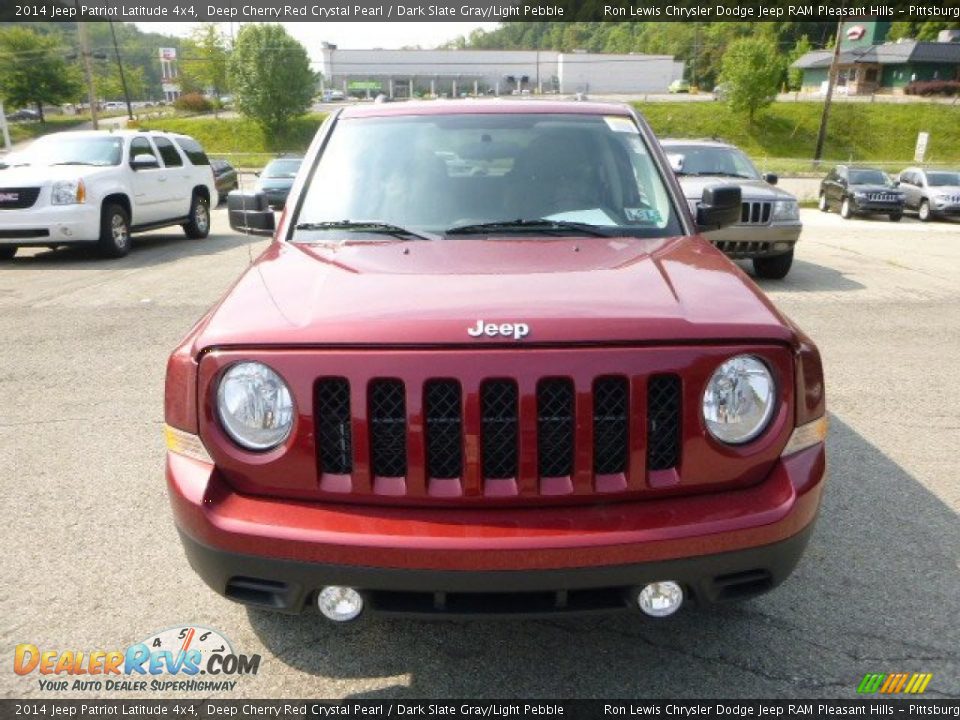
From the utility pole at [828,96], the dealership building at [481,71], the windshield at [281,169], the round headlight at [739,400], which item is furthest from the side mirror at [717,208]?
the dealership building at [481,71]

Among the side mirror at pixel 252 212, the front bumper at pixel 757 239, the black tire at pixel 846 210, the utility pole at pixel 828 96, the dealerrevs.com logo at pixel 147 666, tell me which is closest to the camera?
the dealerrevs.com logo at pixel 147 666

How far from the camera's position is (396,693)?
7.76ft

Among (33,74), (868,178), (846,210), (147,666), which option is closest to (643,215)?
(147,666)

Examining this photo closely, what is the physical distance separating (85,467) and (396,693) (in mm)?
2516

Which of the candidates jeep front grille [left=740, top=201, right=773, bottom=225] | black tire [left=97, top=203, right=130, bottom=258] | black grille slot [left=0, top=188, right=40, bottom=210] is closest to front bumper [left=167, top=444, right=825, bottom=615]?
jeep front grille [left=740, top=201, right=773, bottom=225]

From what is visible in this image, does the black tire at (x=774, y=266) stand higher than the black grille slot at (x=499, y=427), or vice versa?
the black grille slot at (x=499, y=427)

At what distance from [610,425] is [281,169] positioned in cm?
1825

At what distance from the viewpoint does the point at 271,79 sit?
185 ft

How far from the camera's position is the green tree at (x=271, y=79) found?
56.2 m

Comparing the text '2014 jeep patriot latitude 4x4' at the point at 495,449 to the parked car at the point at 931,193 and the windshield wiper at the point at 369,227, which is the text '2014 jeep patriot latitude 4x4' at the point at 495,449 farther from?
the parked car at the point at 931,193

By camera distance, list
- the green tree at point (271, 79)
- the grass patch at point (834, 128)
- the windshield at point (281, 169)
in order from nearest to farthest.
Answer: the windshield at point (281, 169) → the grass patch at point (834, 128) → the green tree at point (271, 79)

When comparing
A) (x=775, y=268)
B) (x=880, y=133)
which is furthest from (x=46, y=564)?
(x=880, y=133)

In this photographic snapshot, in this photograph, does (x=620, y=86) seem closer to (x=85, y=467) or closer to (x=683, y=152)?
(x=683, y=152)

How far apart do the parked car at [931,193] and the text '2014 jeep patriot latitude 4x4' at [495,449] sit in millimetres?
22351
